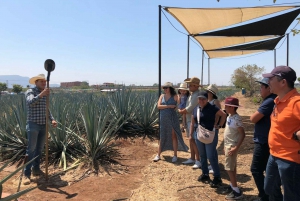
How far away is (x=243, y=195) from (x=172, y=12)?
438 cm

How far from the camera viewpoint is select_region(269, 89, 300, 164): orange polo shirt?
1.80 metres

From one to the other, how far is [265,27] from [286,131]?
5457 mm

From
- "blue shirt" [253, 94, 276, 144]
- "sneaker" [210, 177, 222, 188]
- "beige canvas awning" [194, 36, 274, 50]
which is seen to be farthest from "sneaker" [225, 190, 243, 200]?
"beige canvas awning" [194, 36, 274, 50]

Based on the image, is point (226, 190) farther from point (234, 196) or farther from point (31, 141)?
point (31, 141)

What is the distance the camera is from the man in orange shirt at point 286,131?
71.6 inches

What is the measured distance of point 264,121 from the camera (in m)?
2.48

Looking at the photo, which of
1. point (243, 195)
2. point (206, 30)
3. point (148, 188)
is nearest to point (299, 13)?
point (206, 30)

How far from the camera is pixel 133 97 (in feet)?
22.3

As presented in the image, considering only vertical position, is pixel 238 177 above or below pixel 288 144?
below

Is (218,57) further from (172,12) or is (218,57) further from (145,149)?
(145,149)

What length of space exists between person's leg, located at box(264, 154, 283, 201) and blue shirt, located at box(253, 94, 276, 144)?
41 cm

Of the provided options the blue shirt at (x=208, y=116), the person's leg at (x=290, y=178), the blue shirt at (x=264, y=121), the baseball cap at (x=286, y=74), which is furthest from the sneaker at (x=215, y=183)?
the baseball cap at (x=286, y=74)

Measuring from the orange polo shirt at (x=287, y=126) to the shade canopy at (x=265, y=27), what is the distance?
477 centimetres

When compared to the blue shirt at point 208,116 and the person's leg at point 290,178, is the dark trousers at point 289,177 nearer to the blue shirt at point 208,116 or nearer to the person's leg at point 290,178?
the person's leg at point 290,178
